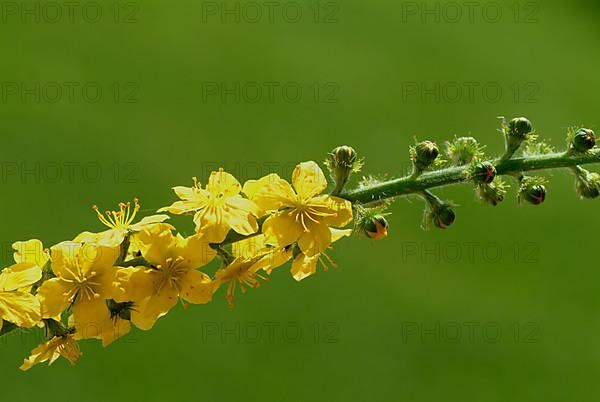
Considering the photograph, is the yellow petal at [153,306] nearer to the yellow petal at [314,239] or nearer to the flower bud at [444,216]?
the yellow petal at [314,239]

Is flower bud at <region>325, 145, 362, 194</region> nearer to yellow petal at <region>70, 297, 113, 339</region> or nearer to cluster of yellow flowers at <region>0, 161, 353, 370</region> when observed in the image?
cluster of yellow flowers at <region>0, 161, 353, 370</region>

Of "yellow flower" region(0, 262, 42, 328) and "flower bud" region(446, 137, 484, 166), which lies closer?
"yellow flower" region(0, 262, 42, 328)

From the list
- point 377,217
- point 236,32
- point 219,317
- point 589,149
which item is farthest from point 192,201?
point 236,32

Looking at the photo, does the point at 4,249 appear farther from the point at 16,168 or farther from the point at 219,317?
the point at 219,317

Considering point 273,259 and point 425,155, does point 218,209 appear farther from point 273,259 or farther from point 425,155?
point 425,155

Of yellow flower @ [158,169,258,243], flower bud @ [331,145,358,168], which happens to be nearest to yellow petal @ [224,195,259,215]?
yellow flower @ [158,169,258,243]

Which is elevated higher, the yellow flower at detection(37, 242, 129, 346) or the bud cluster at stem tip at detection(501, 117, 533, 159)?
the bud cluster at stem tip at detection(501, 117, 533, 159)

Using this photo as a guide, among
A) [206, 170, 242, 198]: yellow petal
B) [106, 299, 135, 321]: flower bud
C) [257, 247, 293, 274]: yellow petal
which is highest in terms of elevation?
[206, 170, 242, 198]: yellow petal
